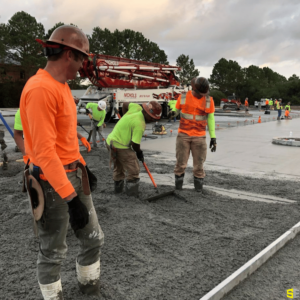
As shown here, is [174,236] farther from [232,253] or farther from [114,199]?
[114,199]

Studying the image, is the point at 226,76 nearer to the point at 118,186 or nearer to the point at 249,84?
the point at 249,84

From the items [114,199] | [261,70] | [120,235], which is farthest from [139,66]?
[261,70]

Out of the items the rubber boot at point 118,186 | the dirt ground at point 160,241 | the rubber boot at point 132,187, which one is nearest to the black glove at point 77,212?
the dirt ground at point 160,241

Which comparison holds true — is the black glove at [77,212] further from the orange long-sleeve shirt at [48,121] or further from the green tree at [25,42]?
the green tree at [25,42]

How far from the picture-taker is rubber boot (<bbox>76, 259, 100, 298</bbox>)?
2316mm

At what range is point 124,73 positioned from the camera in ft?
53.0

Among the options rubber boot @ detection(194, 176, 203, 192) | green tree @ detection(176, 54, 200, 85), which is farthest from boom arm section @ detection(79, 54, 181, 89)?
green tree @ detection(176, 54, 200, 85)

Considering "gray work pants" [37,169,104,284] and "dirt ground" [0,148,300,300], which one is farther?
"dirt ground" [0,148,300,300]

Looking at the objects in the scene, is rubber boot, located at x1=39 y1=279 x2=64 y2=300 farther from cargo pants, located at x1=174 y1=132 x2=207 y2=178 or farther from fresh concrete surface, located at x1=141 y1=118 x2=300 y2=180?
fresh concrete surface, located at x1=141 y1=118 x2=300 y2=180

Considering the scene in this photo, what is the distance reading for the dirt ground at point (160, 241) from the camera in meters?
2.51

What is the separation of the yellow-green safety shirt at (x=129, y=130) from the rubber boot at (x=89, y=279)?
2308 mm

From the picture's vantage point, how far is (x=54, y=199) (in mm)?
1979

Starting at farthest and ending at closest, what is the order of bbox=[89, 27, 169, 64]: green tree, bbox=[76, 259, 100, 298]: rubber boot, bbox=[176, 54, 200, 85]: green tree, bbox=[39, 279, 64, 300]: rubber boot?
bbox=[176, 54, 200, 85]: green tree < bbox=[89, 27, 169, 64]: green tree < bbox=[76, 259, 100, 298]: rubber boot < bbox=[39, 279, 64, 300]: rubber boot

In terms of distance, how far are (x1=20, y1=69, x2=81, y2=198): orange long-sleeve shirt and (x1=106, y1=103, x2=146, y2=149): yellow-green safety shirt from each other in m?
2.41
